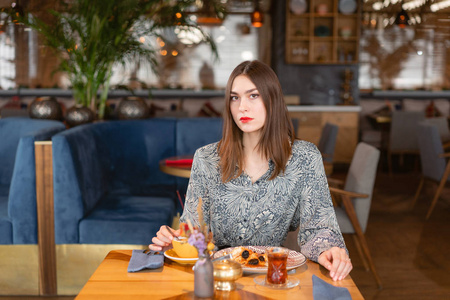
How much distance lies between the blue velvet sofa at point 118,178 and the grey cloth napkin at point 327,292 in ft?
6.07

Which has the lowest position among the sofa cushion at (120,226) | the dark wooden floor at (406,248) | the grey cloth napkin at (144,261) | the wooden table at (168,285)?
the dark wooden floor at (406,248)

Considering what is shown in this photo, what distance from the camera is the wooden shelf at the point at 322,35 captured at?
26.3 feet

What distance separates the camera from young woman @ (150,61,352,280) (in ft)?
5.64

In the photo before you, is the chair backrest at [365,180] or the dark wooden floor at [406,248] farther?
the dark wooden floor at [406,248]

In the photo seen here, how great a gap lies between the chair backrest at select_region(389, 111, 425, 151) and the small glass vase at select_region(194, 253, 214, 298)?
20.8 feet

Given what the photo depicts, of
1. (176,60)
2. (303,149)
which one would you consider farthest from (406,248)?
(176,60)

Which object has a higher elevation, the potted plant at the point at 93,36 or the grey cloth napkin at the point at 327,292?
the potted plant at the point at 93,36

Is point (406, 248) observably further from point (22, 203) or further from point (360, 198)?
point (22, 203)

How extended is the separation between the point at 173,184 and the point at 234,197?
276 cm

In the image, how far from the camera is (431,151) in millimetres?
4691

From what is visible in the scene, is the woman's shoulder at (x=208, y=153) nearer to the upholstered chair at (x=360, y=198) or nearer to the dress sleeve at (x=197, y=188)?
the dress sleeve at (x=197, y=188)

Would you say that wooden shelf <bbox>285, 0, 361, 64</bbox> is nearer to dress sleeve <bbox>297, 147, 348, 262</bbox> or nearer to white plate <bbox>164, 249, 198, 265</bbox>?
dress sleeve <bbox>297, 147, 348, 262</bbox>

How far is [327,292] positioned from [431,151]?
3.82m

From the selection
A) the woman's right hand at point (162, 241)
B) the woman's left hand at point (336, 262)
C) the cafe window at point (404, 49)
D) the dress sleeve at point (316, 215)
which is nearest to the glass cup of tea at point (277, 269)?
the woman's left hand at point (336, 262)
